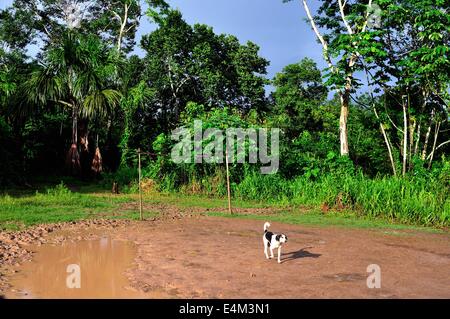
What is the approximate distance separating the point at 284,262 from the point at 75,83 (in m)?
13.6

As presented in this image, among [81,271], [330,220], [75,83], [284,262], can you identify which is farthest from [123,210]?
[75,83]

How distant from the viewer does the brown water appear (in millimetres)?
4930

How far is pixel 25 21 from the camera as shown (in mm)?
29562

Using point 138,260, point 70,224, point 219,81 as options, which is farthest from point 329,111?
point 138,260

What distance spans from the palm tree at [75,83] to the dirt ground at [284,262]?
9.01 meters

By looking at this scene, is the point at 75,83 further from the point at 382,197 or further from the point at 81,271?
the point at 81,271

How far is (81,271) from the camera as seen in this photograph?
5898 mm

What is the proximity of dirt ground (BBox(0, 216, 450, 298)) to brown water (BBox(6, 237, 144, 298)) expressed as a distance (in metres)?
0.20

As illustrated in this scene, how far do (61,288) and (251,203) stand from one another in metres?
9.37

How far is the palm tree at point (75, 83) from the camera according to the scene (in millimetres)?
17000

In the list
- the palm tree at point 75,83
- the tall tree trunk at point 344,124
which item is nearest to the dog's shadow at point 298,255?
the tall tree trunk at point 344,124

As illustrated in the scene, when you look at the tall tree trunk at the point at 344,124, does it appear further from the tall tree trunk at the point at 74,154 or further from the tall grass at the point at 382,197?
the tall tree trunk at the point at 74,154

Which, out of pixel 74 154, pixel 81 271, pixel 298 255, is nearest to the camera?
pixel 81 271

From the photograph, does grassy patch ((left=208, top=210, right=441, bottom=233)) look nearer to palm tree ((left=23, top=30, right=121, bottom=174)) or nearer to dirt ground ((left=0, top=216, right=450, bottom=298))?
dirt ground ((left=0, top=216, right=450, bottom=298))
